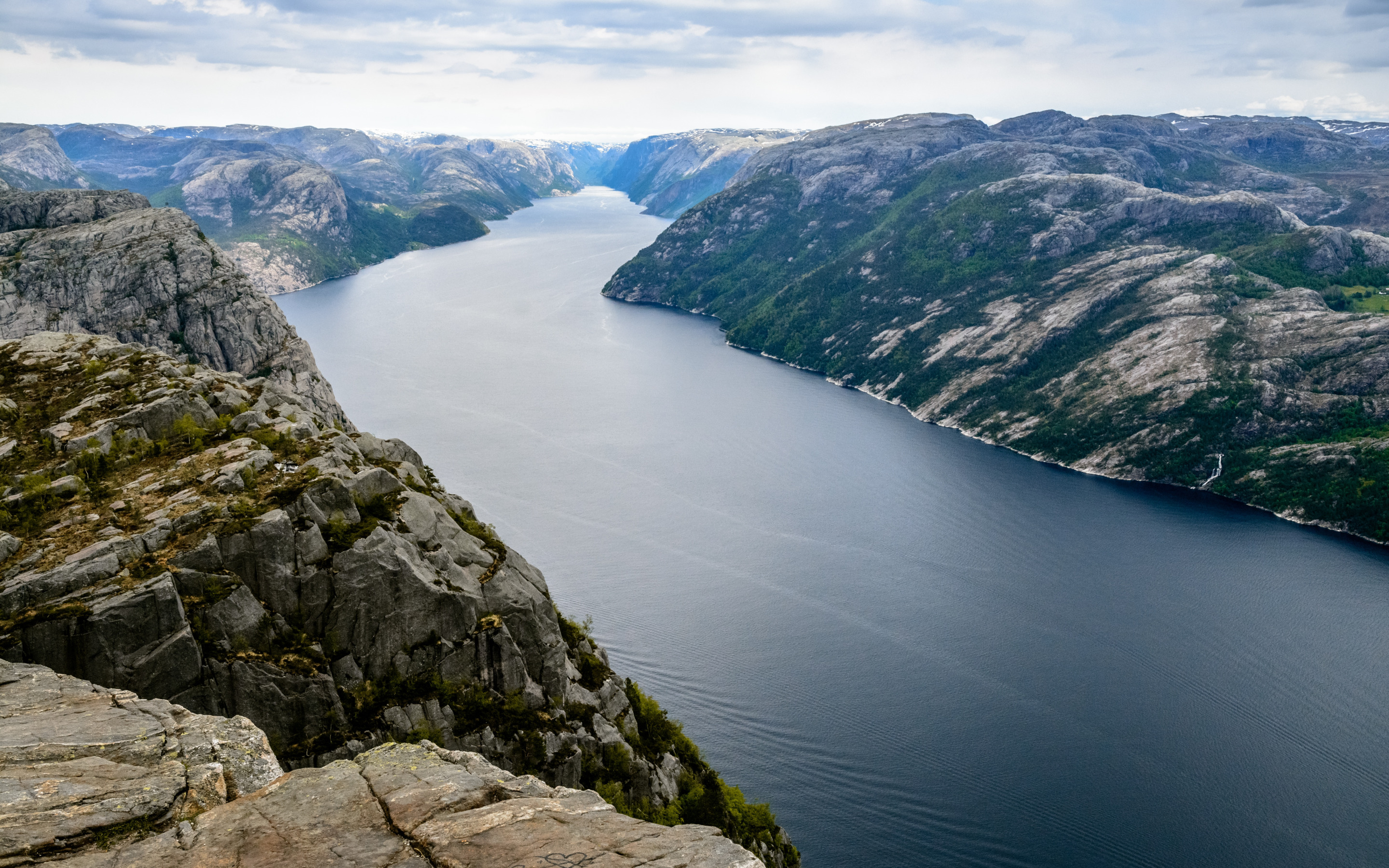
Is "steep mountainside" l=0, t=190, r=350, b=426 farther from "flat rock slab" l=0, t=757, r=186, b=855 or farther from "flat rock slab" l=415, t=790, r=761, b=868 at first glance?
"flat rock slab" l=415, t=790, r=761, b=868

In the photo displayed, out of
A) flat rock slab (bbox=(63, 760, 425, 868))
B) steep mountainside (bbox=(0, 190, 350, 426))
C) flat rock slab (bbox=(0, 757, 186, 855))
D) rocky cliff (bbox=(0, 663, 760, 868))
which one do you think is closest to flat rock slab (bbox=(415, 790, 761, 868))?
rocky cliff (bbox=(0, 663, 760, 868))

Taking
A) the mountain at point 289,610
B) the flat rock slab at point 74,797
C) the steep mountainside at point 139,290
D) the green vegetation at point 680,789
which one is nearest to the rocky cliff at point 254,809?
the flat rock slab at point 74,797

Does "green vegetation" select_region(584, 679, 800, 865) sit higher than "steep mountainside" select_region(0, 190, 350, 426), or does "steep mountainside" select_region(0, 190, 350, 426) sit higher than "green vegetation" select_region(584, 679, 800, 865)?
"steep mountainside" select_region(0, 190, 350, 426)

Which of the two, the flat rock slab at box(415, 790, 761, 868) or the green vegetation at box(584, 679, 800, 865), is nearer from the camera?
the flat rock slab at box(415, 790, 761, 868)

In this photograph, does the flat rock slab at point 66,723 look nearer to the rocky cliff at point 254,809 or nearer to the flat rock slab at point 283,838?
the rocky cliff at point 254,809

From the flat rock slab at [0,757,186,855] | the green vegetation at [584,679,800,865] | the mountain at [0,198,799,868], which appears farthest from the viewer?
the green vegetation at [584,679,800,865]

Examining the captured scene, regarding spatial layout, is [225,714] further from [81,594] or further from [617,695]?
[617,695]

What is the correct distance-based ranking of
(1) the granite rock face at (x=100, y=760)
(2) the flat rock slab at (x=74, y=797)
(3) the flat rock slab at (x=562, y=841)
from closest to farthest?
(2) the flat rock slab at (x=74, y=797)
(1) the granite rock face at (x=100, y=760)
(3) the flat rock slab at (x=562, y=841)
